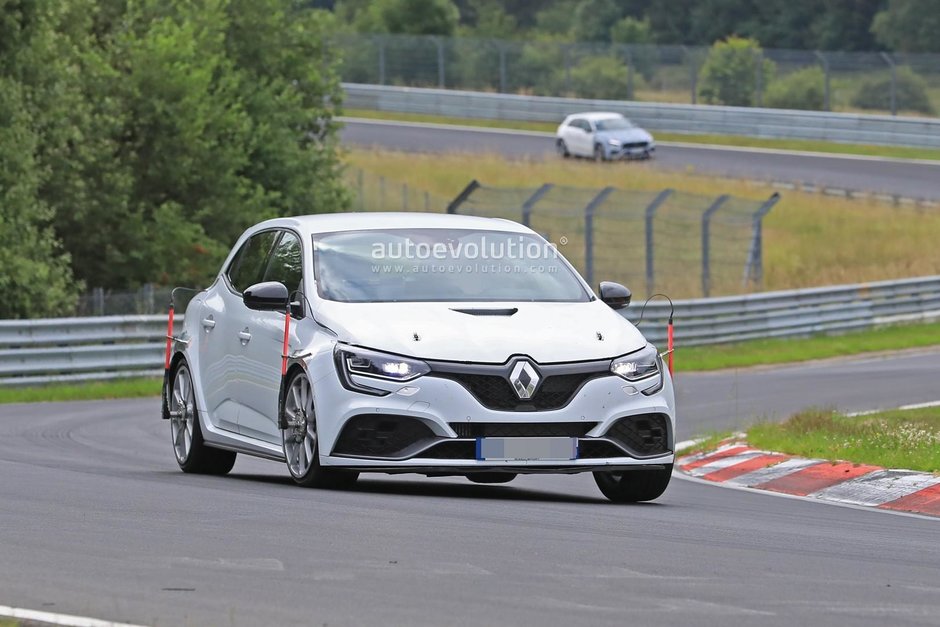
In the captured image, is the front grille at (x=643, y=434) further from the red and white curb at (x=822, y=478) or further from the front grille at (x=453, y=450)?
the red and white curb at (x=822, y=478)

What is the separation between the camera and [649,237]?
30.7 meters

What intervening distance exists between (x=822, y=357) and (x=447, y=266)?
773 inches

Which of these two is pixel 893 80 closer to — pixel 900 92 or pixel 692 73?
pixel 900 92

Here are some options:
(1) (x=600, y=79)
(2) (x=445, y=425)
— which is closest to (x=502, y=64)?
(1) (x=600, y=79)

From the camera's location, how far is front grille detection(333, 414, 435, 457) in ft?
33.2

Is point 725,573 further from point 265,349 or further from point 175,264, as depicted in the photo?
point 175,264

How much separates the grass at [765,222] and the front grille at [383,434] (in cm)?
2142

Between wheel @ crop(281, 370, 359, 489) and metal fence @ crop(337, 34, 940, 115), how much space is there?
4730 centimetres

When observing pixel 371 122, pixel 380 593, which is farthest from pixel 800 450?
pixel 371 122

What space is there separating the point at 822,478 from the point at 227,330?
3975 millimetres

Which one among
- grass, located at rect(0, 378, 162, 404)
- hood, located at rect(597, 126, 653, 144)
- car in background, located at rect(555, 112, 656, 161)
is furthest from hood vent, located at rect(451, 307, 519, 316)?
hood, located at rect(597, 126, 653, 144)

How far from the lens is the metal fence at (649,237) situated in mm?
29812

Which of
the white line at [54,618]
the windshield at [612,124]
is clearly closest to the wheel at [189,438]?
the white line at [54,618]

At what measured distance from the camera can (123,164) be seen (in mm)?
33125
